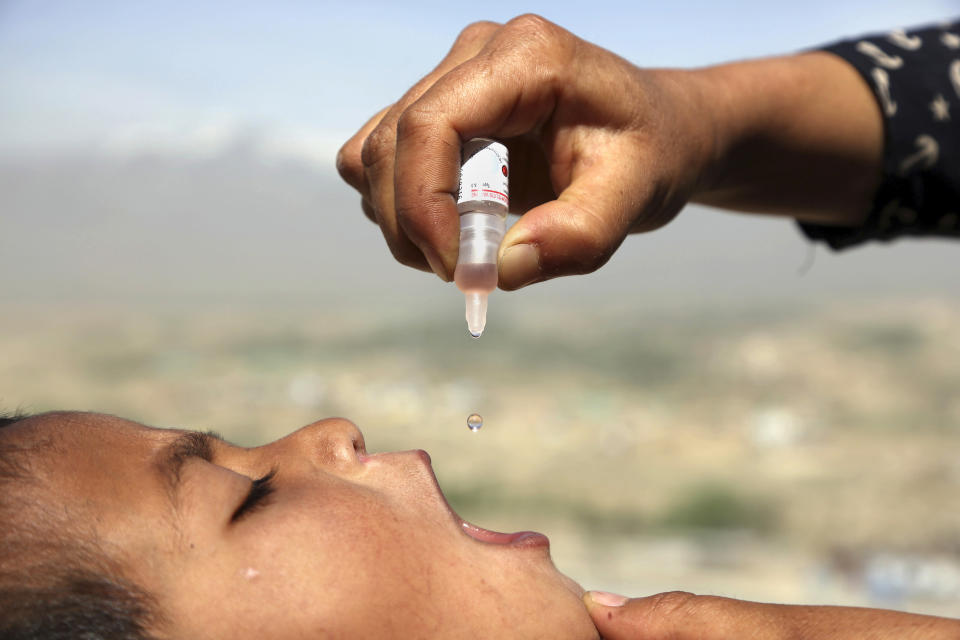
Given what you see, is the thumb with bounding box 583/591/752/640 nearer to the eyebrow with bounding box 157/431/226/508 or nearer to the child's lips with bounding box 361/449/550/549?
the child's lips with bounding box 361/449/550/549

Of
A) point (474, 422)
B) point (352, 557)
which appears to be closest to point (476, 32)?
point (474, 422)

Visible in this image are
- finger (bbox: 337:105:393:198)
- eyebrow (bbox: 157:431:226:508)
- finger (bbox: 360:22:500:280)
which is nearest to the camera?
eyebrow (bbox: 157:431:226:508)

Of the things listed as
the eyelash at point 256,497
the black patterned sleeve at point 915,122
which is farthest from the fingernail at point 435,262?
the black patterned sleeve at point 915,122

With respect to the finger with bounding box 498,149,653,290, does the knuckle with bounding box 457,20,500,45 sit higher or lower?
higher

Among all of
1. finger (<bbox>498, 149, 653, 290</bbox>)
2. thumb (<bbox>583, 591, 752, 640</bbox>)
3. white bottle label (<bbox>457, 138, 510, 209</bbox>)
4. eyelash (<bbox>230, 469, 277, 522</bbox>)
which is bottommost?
thumb (<bbox>583, 591, 752, 640</bbox>)

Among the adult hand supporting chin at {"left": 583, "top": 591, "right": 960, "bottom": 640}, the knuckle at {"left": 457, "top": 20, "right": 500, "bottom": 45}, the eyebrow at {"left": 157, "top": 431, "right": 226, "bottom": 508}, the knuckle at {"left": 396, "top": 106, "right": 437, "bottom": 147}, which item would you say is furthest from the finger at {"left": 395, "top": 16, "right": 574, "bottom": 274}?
the adult hand supporting chin at {"left": 583, "top": 591, "right": 960, "bottom": 640}
